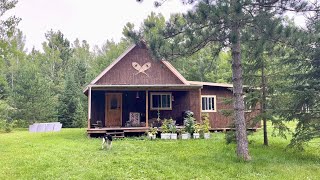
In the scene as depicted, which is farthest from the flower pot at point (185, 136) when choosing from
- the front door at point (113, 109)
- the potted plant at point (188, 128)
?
the front door at point (113, 109)

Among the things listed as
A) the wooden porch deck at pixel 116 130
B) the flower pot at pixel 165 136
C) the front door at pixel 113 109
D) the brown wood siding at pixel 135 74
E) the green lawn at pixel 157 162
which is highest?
the brown wood siding at pixel 135 74

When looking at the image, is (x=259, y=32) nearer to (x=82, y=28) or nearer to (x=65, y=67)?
(x=65, y=67)

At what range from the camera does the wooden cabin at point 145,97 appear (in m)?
14.9

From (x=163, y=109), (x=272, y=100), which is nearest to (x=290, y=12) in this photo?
(x=272, y=100)

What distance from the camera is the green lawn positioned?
6.91m

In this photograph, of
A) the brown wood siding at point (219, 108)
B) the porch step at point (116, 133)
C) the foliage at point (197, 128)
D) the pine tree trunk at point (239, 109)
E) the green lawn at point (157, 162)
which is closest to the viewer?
the green lawn at point (157, 162)

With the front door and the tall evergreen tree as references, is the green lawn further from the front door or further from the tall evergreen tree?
the front door

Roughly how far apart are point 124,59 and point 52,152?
6.57 m

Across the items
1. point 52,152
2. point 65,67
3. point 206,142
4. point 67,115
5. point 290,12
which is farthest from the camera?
point 65,67

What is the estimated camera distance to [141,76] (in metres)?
14.9

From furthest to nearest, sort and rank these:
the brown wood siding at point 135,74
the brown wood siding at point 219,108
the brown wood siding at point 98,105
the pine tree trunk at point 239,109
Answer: the brown wood siding at point 219,108
the brown wood siding at point 98,105
the brown wood siding at point 135,74
the pine tree trunk at point 239,109

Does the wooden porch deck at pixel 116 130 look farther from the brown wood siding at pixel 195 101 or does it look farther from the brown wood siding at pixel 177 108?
the brown wood siding at pixel 195 101

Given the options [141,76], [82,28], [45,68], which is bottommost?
[141,76]

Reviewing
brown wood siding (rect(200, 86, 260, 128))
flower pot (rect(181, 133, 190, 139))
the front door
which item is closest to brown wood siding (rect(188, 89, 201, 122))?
brown wood siding (rect(200, 86, 260, 128))
